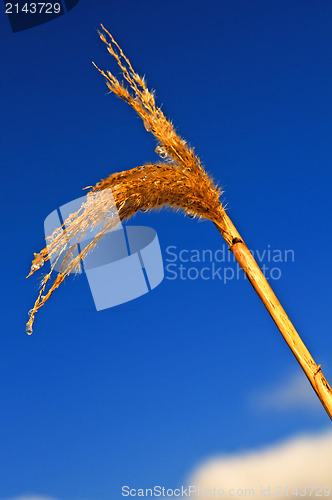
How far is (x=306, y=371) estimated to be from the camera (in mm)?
2141

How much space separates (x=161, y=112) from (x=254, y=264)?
3.63 ft

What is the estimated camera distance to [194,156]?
263cm

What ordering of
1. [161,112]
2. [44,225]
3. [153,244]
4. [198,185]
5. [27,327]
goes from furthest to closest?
[153,244] → [44,225] → [161,112] → [198,185] → [27,327]

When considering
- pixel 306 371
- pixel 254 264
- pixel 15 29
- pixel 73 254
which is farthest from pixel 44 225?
pixel 15 29

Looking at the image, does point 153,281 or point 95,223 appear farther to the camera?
point 153,281

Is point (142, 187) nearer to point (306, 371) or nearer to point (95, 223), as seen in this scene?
point (95, 223)

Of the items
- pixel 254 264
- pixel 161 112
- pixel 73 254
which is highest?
pixel 161 112

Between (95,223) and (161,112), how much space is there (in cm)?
84

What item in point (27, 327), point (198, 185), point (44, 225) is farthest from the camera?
point (44, 225)

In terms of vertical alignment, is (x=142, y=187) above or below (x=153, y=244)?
below

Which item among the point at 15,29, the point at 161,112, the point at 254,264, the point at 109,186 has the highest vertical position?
the point at 15,29

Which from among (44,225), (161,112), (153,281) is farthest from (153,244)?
(161,112)

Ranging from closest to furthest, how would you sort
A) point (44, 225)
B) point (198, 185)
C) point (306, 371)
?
1. point (306, 371)
2. point (198, 185)
3. point (44, 225)

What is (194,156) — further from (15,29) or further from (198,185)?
(15,29)
